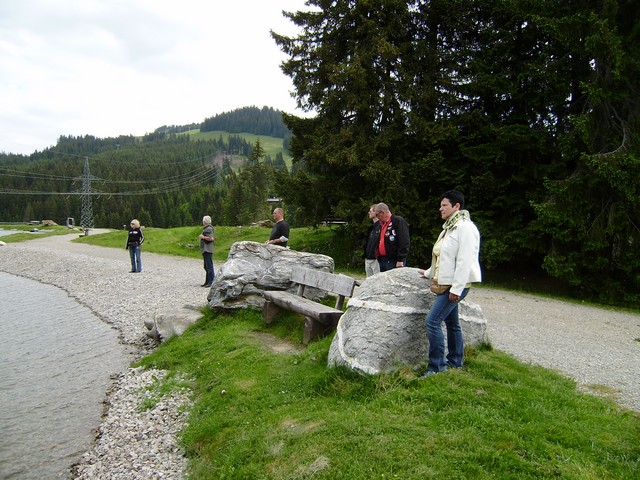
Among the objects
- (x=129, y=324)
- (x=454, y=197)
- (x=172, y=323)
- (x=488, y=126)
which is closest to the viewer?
(x=454, y=197)

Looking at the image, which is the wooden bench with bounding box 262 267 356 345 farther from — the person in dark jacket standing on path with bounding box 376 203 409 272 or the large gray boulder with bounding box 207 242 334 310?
the person in dark jacket standing on path with bounding box 376 203 409 272

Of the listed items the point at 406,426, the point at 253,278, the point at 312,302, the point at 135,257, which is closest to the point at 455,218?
the point at 406,426

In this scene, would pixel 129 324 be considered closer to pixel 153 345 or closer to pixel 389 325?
pixel 153 345

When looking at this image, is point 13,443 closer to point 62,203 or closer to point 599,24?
point 599,24

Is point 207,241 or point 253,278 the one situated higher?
point 207,241

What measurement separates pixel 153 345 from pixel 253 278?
329 centimetres

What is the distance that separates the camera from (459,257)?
5637mm

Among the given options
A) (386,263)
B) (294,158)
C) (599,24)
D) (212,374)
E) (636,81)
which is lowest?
(212,374)

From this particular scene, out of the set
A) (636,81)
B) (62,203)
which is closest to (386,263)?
(636,81)

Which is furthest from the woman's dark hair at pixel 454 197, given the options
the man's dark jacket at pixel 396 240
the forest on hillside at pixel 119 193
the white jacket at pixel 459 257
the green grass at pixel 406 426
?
the forest on hillside at pixel 119 193

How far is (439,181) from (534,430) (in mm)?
16271

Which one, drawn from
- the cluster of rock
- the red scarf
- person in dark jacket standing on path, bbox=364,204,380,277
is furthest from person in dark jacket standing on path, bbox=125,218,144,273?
the cluster of rock

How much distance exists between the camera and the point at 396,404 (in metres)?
5.20

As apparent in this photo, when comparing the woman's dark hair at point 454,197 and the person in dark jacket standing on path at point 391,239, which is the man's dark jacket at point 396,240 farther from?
the woman's dark hair at point 454,197
